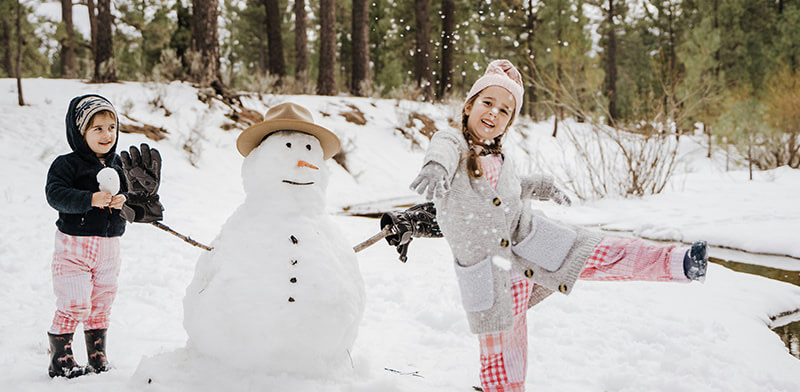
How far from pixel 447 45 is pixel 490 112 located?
564 inches

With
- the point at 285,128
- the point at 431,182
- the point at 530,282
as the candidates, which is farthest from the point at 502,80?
the point at 285,128

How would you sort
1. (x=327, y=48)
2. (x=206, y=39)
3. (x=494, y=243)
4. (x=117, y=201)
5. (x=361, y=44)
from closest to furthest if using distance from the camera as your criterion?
(x=494, y=243), (x=117, y=201), (x=206, y=39), (x=327, y=48), (x=361, y=44)

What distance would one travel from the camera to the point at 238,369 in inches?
77.9

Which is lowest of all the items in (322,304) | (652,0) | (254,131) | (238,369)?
(238,369)

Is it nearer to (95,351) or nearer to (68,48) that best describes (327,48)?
(68,48)

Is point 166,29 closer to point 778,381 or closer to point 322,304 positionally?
point 322,304

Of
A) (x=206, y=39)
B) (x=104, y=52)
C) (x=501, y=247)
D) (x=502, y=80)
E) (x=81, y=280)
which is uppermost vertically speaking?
(x=206, y=39)

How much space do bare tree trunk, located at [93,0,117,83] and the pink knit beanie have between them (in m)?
9.44

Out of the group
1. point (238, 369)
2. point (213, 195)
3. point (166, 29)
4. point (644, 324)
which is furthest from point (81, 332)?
point (166, 29)

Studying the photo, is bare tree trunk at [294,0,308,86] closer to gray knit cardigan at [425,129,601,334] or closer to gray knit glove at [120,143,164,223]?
gray knit glove at [120,143,164,223]

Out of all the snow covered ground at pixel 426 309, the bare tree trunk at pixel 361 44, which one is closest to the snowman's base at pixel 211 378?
the snow covered ground at pixel 426 309

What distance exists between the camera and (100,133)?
222 centimetres

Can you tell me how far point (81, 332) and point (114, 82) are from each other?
815 cm

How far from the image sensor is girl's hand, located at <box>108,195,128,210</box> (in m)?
2.05
